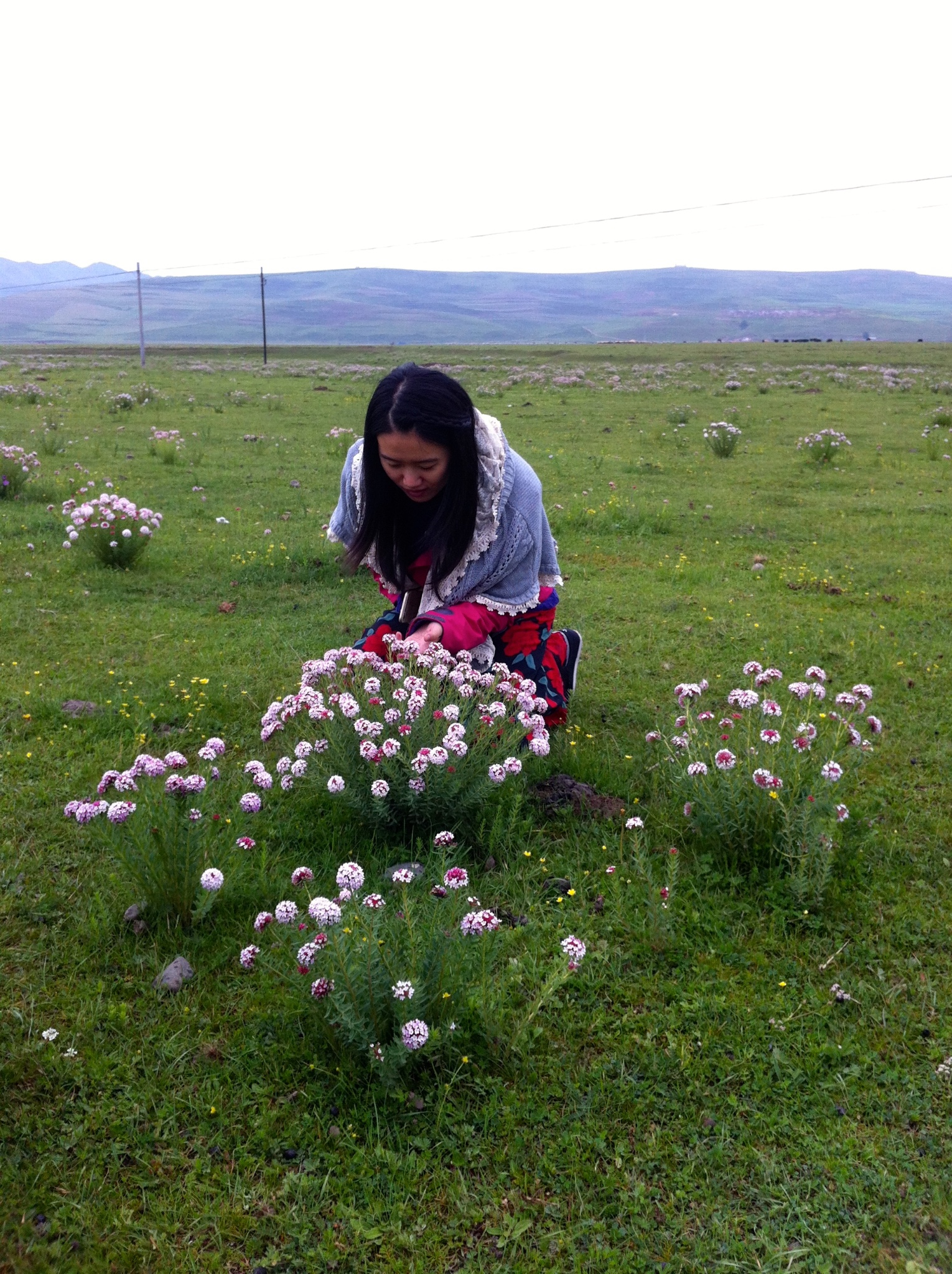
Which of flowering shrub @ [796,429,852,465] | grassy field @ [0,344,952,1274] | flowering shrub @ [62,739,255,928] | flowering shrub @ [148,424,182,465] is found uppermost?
flowering shrub @ [796,429,852,465]

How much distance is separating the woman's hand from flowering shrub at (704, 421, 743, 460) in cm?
1074

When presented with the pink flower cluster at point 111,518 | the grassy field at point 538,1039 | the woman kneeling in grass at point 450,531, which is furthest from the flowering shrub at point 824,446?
the woman kneeling in grass at point 450,531

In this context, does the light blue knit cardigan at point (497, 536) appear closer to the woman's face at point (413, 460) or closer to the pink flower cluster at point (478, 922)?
the woman's face at point (413, 460)

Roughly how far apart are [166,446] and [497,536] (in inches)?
382

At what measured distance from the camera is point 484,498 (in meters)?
4.00

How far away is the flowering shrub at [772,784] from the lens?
3.10m

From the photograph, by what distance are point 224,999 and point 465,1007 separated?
0.77 meters

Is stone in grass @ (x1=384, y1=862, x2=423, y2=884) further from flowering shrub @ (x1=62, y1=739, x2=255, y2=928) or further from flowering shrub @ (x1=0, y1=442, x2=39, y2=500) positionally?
flowering shrub @ (x1=0, y1=442, x2=39, y2=500)

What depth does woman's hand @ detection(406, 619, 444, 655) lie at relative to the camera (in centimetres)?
371

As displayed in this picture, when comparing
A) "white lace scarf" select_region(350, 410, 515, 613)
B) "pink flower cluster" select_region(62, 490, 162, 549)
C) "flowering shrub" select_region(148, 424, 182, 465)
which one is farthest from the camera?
"flowering shrub" select_region(148, 424, 182, 465)

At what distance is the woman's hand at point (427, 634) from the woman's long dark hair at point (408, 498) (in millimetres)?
293

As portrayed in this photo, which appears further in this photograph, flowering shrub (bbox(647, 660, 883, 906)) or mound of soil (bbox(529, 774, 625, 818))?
mound of soil (bbox(529, 774, 625, 818))

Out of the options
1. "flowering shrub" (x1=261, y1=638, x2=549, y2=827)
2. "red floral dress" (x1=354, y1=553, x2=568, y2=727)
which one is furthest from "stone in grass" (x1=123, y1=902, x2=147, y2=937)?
"red floral dress" (x1=354, y1=553, x2=568, y2=727)

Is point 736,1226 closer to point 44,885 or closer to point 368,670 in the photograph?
point 368,670
